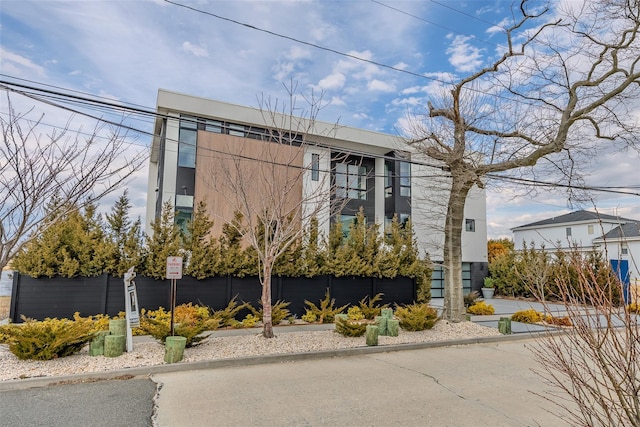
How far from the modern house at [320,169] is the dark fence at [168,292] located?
2.25 m

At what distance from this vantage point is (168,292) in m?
11.6

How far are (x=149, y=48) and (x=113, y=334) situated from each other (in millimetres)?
6361

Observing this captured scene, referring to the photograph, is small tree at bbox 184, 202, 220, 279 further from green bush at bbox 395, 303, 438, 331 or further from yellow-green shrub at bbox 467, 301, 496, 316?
yellow-green shrub at bbox 467, 301, 496, 316

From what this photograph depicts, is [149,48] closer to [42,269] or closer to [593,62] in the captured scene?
[42,269]

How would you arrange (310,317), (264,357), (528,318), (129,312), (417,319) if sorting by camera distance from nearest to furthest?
(264,357) → (129,312) → (417,319) → (310,317) → (528,318)

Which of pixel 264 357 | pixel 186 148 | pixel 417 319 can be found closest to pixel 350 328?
pixel 417 319

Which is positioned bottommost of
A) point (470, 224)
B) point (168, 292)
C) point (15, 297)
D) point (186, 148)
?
point (15, 297)

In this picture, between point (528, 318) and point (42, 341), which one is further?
point (528, 318)

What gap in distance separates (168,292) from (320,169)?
890 centimetres

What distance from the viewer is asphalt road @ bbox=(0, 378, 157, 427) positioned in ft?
14.9

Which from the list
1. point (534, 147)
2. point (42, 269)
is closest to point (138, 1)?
point (42, 269)

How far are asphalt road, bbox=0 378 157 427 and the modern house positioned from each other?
6.09 metres

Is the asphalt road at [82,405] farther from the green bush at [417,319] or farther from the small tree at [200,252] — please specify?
the green bush at [417,319]

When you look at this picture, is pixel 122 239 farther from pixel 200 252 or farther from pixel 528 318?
pixel 528 318
